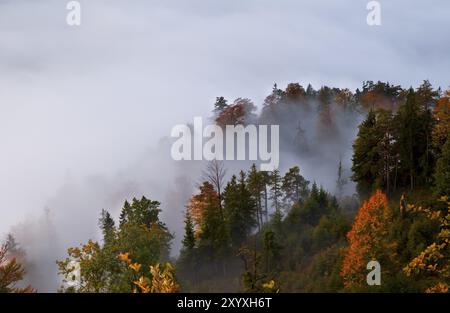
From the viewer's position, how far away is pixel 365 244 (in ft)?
111

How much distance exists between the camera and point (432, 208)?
43.7 metres

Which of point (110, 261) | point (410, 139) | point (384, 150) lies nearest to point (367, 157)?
point (384, 150)

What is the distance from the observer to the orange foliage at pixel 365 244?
106 ft

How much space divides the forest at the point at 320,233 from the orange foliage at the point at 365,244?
0.07 meters

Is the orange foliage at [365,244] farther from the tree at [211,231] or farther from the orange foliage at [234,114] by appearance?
the orange foliage at [234,114]

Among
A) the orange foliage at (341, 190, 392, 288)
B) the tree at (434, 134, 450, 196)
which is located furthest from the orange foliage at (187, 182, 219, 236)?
the tree at (434, 134, 450, 196)

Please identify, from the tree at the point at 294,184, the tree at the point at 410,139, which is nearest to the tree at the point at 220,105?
the tree at the point at 294,184

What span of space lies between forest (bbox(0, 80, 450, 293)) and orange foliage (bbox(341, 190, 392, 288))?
7cm

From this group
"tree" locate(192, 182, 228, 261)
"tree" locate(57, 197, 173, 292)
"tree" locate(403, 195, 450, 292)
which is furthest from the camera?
"tree" locate(192, 182, 228, 261)

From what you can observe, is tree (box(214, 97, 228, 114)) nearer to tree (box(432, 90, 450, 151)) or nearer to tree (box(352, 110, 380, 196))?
tree (box(352, 110, 380, 196))

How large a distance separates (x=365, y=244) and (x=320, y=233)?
52.6 feet

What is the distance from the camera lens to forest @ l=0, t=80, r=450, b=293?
29.0 metres
